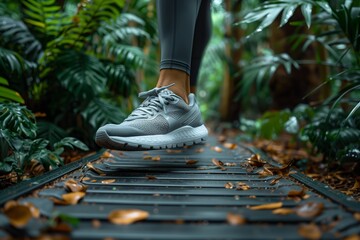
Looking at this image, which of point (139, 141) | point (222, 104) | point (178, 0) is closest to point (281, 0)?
point (178, 0)

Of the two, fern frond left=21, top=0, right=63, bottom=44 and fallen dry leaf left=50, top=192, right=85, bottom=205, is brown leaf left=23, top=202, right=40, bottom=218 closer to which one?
fallen dry leaf left=50, top=192, right=85, bottom=205

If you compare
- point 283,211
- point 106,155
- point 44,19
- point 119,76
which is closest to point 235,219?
point 283,211

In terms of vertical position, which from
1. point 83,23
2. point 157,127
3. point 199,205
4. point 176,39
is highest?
point 83,23

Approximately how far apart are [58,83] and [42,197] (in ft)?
4.37

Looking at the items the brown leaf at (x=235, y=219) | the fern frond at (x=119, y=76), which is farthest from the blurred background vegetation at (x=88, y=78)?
the brown leaf at (x=235, y=219)

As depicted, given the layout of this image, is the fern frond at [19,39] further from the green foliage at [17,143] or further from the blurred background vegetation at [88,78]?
the green foliage at [17,143]

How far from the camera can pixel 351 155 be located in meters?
1.42

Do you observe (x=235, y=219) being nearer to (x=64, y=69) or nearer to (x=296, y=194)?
(x=296, y=194)

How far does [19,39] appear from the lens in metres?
2.02

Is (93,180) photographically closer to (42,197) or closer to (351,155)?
(42,197)

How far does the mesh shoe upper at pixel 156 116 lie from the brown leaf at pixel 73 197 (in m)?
0.32

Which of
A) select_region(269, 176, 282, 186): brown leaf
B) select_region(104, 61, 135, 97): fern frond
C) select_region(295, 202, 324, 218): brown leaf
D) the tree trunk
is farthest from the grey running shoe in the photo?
the tree trunk

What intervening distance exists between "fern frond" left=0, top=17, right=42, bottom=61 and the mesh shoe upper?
3.32 ft

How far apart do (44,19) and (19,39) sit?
20cm
